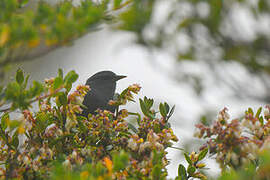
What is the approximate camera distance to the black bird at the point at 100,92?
259cm

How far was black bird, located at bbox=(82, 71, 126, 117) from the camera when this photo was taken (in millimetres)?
2588

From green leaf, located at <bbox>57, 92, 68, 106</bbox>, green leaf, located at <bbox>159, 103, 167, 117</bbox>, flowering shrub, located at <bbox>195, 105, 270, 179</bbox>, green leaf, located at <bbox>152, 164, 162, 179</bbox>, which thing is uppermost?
green leaf, located at <bbox>57, 92, 68, 106</bbox>

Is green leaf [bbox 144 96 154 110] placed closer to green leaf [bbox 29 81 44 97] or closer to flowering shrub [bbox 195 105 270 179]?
flowering shrub [bbox 195 105 270 179]

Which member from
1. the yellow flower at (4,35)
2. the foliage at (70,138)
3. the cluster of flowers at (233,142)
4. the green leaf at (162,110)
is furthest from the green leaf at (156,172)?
the yellow flower at (4,35)

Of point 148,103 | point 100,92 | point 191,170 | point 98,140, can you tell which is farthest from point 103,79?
point 191,170

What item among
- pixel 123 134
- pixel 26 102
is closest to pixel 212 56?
pixel 123 134

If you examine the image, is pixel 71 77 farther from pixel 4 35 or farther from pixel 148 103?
pixel 148 103

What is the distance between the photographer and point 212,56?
189 inches

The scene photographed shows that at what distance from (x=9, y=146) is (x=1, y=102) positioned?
0.47m

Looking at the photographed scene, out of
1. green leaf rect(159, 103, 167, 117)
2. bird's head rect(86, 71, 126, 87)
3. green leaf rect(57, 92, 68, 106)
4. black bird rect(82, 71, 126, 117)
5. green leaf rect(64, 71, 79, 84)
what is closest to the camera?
green leaf rect(64, 71, 79, 84)

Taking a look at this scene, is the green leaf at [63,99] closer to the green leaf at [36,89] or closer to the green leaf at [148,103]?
the green leaf at [36,89]

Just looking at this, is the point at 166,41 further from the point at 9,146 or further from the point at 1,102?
the point at 1,102

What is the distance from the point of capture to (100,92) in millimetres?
2771

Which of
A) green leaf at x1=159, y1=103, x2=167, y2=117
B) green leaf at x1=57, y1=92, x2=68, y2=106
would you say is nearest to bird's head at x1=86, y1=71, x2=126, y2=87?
green leaf at x1=159, y1=103, x2=167, y2=117
